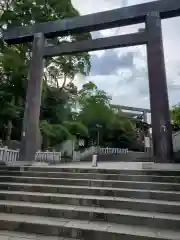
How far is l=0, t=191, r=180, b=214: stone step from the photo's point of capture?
3.46 meters

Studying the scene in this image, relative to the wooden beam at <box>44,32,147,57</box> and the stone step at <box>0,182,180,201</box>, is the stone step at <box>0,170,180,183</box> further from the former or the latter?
the wooden beam at <box>44,32,147,57</box>

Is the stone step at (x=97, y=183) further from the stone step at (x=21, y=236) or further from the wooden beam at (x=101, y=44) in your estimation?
the wooden beam at (x=101, y=44)

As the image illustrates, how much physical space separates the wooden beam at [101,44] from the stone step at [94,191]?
16.9ft

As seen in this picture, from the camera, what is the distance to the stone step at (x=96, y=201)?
11.3 ft

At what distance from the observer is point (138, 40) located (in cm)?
720

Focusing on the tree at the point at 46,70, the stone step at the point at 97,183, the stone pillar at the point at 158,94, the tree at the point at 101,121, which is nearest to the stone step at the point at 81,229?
the stone step at the point at 97,183

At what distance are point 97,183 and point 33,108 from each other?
14.0 feet

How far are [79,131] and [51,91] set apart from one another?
3.89m

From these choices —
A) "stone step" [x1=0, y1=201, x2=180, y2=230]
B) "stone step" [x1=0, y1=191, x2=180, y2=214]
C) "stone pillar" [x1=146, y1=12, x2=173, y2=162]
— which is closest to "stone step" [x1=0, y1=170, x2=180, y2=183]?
"stone step" [x1=0, y1=191, x2=180, y2=214]

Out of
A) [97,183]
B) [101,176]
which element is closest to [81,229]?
[97,183]

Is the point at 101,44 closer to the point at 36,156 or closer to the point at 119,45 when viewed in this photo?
the point at 119,45

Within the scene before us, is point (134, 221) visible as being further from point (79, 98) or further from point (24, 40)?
point (79, 98)

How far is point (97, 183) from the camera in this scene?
447 cm

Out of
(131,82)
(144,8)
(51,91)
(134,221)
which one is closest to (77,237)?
(134,221)
